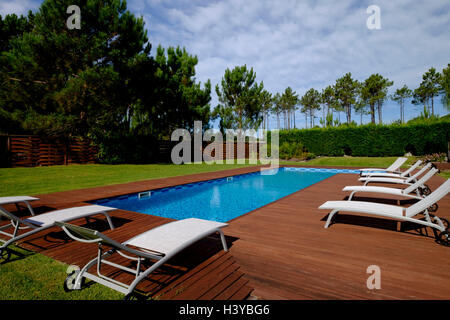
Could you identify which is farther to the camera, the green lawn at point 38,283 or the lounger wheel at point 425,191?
the lounger wheel at point 425,191

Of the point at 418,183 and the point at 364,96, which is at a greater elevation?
the point at 364,96

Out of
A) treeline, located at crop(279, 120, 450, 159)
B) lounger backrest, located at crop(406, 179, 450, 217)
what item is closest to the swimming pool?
lounger backrest, located at crop(406, 179, 450, 217)

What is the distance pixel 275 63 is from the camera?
21109mm

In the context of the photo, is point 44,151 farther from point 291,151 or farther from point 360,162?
point 360,162

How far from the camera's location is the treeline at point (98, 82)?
1484 cm

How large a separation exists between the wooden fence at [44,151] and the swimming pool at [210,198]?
1038 centimetres

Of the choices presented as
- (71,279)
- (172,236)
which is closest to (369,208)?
(172,236)

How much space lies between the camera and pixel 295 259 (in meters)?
3.07

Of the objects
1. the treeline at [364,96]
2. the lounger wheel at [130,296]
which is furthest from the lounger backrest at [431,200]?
the treeline at [364,96]

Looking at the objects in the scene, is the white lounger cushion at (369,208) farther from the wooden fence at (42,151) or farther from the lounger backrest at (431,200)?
the wooden fence at (42,151)

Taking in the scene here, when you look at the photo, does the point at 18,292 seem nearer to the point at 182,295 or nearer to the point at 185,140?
the point at 182,295

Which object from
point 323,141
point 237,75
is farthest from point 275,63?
point 323,141

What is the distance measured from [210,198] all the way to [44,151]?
39.7 feet
